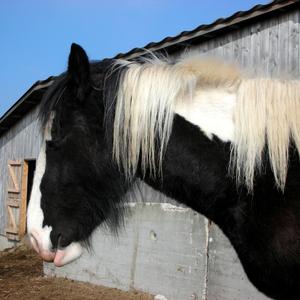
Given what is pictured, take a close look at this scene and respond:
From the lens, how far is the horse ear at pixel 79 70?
254cm

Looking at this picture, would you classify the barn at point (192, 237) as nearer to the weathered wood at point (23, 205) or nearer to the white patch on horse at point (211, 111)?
the white patch on horse at point (211, 111)

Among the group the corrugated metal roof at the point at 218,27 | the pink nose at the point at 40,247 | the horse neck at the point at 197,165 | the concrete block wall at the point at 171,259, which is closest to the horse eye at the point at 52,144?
the pink nose at the point at 40,247

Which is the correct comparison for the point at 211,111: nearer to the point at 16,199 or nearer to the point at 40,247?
the point at 40,247

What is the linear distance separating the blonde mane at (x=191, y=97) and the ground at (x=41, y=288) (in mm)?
5539

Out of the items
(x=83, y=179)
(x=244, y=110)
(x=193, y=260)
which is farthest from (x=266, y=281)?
(x=193, y=260)

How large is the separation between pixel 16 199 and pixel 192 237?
9.83 meters

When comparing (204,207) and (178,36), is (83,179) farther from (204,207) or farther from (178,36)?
(178,36)

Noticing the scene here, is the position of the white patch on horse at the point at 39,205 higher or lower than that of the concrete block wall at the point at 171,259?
higher

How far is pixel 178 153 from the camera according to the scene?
2.47 metres

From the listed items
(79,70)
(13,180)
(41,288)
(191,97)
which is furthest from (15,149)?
(191,97)

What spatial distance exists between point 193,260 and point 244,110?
190 inches

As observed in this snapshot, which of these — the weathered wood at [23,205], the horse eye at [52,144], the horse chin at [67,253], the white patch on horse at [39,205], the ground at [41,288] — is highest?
the horse eye at [52,144]

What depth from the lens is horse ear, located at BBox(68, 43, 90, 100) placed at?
8.32ft

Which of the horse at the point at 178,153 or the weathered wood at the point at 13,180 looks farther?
the weathered wood at the point at 13,180
